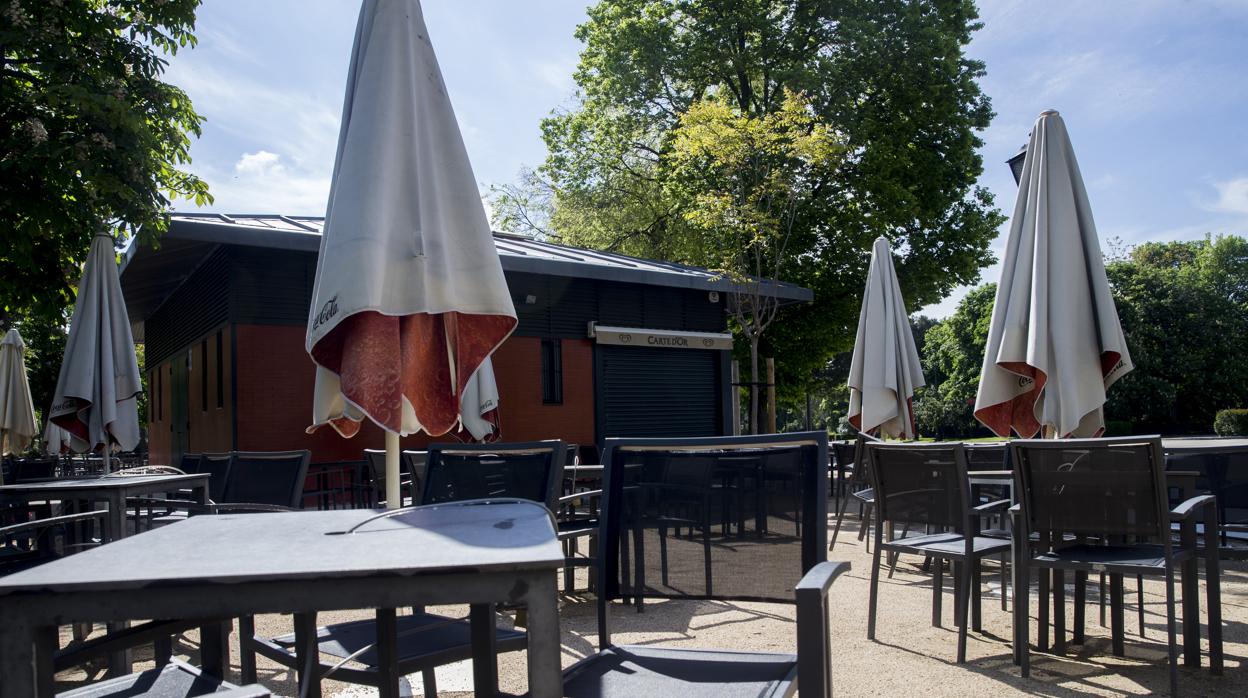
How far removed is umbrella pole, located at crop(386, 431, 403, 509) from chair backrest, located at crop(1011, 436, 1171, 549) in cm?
241

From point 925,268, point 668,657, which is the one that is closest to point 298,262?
point 668,657

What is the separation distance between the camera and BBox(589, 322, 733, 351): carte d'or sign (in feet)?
45.3

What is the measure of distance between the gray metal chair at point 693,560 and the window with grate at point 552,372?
35.4 feet

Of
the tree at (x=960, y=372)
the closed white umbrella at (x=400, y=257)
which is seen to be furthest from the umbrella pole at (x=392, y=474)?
the tree at (x=960, y=372)

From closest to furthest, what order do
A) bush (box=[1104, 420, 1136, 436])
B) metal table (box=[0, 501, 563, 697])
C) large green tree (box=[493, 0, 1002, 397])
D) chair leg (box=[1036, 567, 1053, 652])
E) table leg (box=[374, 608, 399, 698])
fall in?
metal table (box=[0, 501, 563, 697]), table leg (box=[374, 608, 399, 698]), chair leg (box=[1036, 567, 1053, 652]), large green tree (box=[493, 0, 1002, 397]), bush (box=[1104, 420, 1136, 436])

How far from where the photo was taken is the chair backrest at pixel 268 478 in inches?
182

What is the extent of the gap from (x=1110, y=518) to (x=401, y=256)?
115 inches

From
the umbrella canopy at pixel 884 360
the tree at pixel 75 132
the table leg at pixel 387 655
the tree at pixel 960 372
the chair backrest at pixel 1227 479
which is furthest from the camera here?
the tree at pixel 960 372

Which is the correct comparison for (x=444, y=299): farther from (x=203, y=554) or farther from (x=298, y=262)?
(x=298, y=262)

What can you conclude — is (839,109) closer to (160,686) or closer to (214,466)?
(214,466)

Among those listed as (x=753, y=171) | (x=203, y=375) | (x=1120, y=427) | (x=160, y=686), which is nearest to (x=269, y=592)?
(x=160, y=686)

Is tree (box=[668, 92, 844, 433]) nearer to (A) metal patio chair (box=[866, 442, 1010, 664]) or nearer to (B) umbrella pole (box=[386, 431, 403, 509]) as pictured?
(A) metal patio chair (box=[866, 442, 1010, 664])

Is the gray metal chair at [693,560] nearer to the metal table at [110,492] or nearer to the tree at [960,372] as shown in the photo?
the metal table at [110,492]

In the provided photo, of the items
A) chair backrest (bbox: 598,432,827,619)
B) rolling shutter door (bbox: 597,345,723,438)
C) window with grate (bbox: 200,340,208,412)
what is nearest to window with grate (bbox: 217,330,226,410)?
window with grate (bbox: 200,340,208,412)
